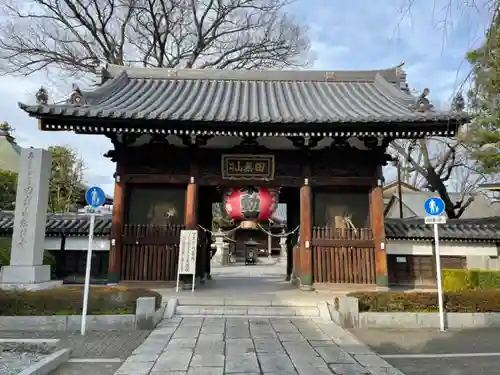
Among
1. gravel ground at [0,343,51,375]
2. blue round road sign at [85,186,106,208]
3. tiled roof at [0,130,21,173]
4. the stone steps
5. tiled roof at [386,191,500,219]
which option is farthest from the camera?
tiled roof at [0,130,21,173]

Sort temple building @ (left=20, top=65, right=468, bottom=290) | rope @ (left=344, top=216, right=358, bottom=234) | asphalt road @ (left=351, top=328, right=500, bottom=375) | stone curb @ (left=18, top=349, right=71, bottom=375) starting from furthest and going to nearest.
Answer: rope @ (left=344, top=216, right=358, bottom=234) < temple building @ (left=20, top=65, right=468, bottom=290) < asphalt road @ (left=351, top=328, right=500, bottom=375) < stone curb @ (left=18, top=349, right=71, bottom=375)

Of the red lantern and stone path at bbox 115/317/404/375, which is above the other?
the red lantern

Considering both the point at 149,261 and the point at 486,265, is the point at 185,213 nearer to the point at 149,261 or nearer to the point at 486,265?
the point at 149,261

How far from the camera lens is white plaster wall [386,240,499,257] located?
12.4 meters

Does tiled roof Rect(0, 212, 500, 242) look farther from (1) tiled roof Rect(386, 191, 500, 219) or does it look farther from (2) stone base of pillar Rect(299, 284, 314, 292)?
(1) tiled roof Rect(386, 191, 500, 219)

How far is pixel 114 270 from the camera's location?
35.2 feet

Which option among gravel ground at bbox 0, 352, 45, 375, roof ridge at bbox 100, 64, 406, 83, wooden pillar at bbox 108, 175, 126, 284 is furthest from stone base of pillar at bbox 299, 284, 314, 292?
roof ridge at bbox 100, 64, 406, 83

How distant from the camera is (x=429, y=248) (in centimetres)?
1240

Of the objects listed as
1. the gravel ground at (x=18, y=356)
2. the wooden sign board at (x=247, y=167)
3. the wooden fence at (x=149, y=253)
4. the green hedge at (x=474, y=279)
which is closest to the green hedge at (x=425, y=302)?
the green hedge at (x=474, y=279)

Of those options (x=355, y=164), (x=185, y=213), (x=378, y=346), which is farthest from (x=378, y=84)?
(x=378, y=346)

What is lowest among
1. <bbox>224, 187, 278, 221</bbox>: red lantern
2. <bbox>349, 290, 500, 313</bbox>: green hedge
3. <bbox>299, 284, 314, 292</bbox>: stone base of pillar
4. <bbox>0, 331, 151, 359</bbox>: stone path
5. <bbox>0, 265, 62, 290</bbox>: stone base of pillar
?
<bbox>0, 331, 151, 359</bbox>: stone path

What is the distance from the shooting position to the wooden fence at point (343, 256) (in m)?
11.0

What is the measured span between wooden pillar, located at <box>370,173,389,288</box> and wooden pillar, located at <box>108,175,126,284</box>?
296 inches

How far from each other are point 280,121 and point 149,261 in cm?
552
